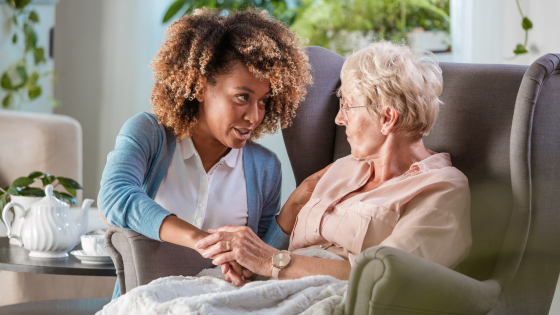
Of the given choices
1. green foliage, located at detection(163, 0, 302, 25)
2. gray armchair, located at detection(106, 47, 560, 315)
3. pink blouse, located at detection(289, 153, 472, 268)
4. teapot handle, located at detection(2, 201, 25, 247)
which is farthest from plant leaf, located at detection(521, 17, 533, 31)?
teapot handle, located at detection(2, 201, 25, 247)

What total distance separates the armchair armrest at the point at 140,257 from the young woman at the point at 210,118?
37mm

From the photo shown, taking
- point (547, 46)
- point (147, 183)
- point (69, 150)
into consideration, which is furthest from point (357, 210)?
point (69, 150)

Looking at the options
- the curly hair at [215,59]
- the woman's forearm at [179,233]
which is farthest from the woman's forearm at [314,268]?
the curly hair at [215,59]

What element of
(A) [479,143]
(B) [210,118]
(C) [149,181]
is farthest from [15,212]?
(A) [479,143]

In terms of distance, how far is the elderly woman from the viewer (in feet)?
3.80

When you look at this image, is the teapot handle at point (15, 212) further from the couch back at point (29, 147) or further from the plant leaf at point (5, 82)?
the plant leaf at point (5, 82)

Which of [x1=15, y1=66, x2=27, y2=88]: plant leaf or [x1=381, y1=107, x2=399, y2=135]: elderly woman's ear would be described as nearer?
[x1=381, y1=107, x2=399, y2=135]: elderly woman's ear

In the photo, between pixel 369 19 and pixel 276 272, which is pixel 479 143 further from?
pixel 369 19

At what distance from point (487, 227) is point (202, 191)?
0.70 m

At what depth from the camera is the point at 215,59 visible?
1367 millimetres

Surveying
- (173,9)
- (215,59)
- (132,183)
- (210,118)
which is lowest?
(132,183)

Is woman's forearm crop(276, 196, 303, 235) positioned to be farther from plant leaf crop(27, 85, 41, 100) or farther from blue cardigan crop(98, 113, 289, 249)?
plant leaf crop(27, 85, 41, 100)

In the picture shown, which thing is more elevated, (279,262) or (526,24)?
(526,24)

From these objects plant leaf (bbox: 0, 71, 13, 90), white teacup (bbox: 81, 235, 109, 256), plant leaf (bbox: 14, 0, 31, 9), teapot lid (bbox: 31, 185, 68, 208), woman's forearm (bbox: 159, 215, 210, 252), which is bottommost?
white teacup (bbox: 81, 235, 109, 256)
